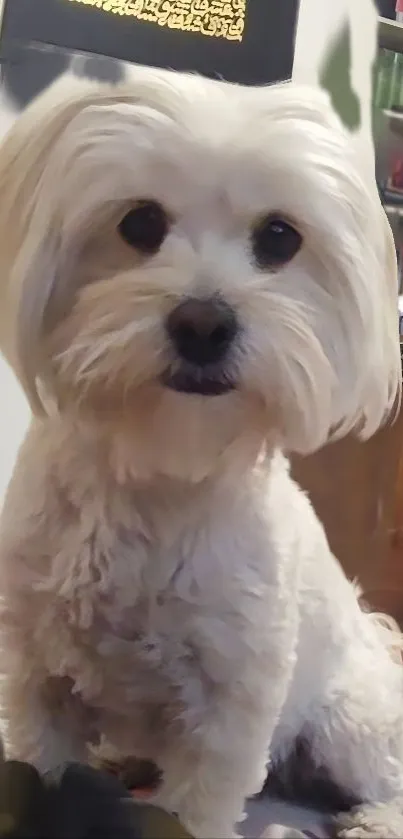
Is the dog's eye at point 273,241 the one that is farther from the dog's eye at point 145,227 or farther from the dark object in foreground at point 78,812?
the dark object in foreground at point 78,812

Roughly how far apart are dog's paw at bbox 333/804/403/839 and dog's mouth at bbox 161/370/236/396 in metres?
0.47

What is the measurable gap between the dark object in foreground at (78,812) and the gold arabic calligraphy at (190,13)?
114 centimetres

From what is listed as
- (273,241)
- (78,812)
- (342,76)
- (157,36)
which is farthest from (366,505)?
(78,812)

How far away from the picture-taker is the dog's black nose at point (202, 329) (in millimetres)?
624

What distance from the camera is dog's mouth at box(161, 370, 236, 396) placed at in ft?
2.11

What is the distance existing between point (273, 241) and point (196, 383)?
0.14 metres

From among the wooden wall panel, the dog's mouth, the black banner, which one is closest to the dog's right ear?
the dog's mouth

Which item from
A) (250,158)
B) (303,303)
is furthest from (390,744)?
(250,158)

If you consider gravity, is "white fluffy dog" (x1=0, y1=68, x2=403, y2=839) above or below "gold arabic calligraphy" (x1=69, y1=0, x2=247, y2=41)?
below

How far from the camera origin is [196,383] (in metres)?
0.65

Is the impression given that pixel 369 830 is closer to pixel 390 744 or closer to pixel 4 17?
pixel 390 744

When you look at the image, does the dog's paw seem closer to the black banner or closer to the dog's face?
the dog's face

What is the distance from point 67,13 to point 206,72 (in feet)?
0.78

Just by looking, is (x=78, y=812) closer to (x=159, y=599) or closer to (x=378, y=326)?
(x=159, y=599)
